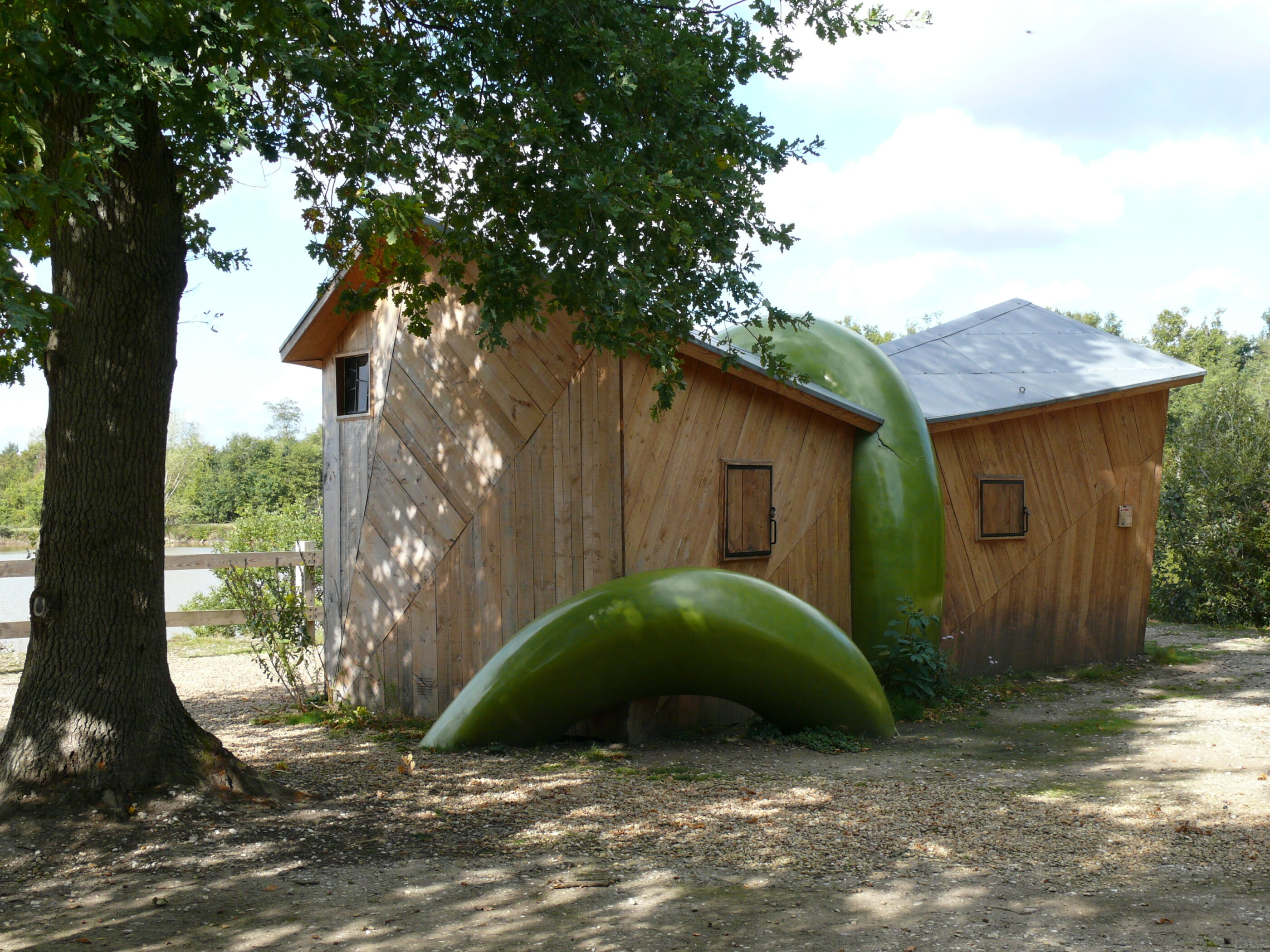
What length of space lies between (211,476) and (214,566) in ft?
A: 156

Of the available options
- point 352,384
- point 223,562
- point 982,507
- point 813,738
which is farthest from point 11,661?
point 982,507

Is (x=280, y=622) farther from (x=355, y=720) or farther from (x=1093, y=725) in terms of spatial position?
(x=1093, y=725)

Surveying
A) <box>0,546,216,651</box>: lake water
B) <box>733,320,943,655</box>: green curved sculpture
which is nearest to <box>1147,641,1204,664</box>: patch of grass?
<box>733,320,943,655</box>: green curved sculpture

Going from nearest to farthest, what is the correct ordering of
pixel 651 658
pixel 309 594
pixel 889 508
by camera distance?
pixel 651 658, pixel 889 508, pixel 309 594

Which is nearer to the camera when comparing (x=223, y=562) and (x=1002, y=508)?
(x=1002, y=508)

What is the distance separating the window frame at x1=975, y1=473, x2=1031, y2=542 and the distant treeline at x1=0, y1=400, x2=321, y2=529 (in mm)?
34501

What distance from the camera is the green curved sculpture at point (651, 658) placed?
24.4 feet

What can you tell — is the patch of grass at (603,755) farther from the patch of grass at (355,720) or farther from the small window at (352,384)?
the small window at (352,384)

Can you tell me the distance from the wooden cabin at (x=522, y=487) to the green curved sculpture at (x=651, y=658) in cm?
62

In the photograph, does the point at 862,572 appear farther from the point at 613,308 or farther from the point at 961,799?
the point at 613,308

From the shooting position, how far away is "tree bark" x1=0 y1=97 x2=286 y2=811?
5617mm

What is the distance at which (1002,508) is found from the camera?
1185cm

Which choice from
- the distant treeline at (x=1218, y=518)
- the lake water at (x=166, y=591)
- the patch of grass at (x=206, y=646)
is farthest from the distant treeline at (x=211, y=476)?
the distant treeline at (x=1218, y=518)

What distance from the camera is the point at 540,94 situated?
6.38 m
